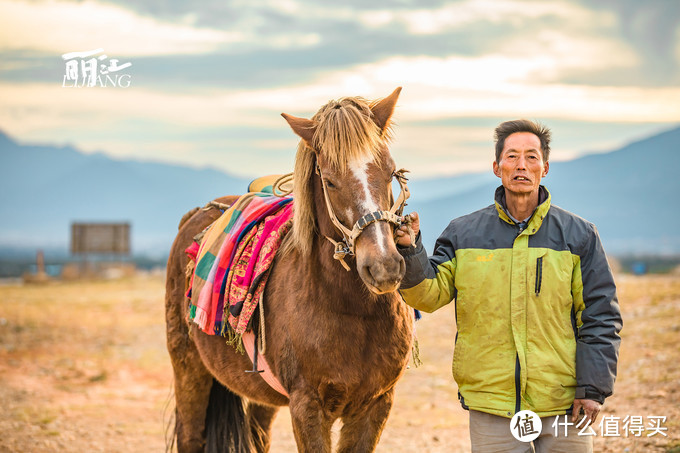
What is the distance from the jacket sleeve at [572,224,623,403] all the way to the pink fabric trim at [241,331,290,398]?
5.24 feet

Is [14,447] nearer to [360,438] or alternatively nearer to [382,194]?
[360,438]

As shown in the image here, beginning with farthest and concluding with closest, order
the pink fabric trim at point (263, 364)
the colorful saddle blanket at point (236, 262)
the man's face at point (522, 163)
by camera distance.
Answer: the colorful saddle blanket at point (236, 262) < the pink fabric trim at point (263, 364) < the man's face at point (522, 163)

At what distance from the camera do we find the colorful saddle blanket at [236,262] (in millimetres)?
3541

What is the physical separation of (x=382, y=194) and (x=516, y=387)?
39.7 inches

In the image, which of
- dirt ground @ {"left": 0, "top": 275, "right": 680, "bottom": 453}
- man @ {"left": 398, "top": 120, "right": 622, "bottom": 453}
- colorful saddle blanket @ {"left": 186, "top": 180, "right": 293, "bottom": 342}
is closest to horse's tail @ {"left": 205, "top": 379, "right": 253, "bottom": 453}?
colorful saddle blanket @ {"left": 186, "top": 180, "right": 293, "bottom": 342}

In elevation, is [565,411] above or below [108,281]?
above

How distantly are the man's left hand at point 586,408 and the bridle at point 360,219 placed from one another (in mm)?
1052

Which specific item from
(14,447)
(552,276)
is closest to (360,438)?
(552,276)

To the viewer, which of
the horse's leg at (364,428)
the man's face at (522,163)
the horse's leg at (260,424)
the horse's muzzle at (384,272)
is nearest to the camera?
the horse's muzzle at (384,272)

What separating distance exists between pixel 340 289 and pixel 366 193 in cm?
58

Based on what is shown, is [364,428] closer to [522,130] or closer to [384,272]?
[384,272]

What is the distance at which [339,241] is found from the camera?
2939 millimetres

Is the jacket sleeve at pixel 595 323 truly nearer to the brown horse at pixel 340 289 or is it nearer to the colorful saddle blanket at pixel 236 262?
the brown horse at pixel 340 289

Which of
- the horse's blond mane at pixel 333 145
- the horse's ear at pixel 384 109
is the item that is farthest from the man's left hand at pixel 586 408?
the horse's ear at pixel 384 109
